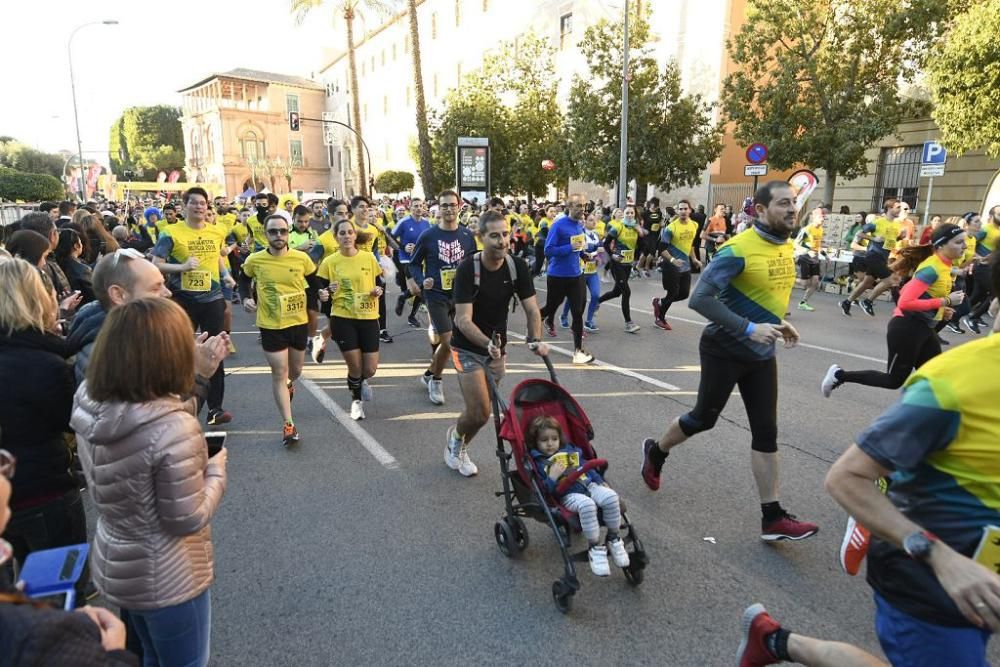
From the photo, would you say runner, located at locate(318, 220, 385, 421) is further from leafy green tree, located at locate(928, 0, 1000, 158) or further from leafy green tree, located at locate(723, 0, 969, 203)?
leafy green tree, located at locate(723, 0, 969, 203)

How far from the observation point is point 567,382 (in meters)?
7.27

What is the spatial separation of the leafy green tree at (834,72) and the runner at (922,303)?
15711 mm

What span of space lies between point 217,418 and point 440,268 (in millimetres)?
2808

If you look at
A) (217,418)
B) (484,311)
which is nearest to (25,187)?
(217,418)

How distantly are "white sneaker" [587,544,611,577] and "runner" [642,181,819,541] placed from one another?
1.22m

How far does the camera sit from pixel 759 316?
151 inches

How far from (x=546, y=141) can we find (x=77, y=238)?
26248 mm

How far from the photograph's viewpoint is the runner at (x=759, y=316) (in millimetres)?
3674

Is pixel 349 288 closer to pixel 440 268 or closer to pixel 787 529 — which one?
pixel 440 268

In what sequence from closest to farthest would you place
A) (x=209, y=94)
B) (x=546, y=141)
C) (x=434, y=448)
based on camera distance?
(x=434, y=448)
(x=546, y=141)
(x=209, y=94)

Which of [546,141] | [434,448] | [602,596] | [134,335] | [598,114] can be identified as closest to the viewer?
[134,335]

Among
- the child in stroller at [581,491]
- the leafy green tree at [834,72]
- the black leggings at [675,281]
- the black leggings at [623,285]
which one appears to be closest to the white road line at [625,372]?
the black leggings at [623,285]

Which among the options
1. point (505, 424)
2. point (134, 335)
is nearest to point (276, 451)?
point (505, 424)

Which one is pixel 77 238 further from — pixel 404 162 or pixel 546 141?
pixel 404 162
